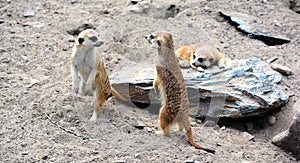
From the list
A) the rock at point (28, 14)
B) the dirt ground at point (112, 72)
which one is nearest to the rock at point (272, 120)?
the dirt ground at point (112, 72)

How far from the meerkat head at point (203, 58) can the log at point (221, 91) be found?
0.70 ft

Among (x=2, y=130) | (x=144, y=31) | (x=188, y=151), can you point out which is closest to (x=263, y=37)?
(x=144, y=31)

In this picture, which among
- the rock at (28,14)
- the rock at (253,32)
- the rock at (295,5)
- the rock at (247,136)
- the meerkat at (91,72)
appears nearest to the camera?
the meerkat at (91,72)

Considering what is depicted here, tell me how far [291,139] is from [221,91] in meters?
0.58

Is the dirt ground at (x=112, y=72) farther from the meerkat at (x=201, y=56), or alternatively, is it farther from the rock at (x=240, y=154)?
the meerkat at (x=201, y=56)

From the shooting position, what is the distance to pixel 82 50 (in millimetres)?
3248

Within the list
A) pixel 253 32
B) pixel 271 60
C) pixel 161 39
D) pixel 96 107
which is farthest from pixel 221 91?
pixel 253 32

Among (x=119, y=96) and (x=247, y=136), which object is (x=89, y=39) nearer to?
(x=119, y=96)

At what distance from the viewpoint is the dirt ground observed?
3016 mm

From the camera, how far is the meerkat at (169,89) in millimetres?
3148

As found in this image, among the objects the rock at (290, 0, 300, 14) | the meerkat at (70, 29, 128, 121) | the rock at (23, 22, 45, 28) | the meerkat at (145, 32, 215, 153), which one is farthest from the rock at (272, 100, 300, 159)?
the rock at (23, 22, 45, 28)

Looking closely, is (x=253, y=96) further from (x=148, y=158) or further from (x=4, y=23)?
(x=4, y=23)

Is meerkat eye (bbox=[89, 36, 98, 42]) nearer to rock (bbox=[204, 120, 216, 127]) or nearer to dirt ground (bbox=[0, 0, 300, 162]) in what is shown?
dirt ground (bbox=[0, 0, 300, 162])

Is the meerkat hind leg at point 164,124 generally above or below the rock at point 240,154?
above
